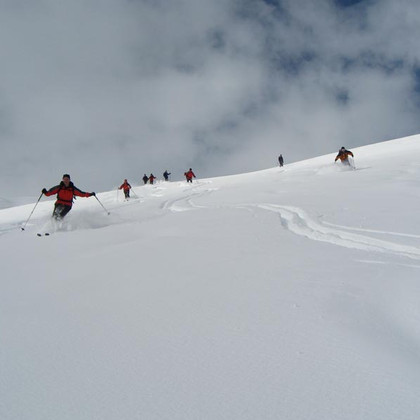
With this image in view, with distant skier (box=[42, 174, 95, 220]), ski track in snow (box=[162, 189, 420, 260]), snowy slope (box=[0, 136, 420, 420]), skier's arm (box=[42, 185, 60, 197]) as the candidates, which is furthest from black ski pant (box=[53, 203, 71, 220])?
ski track in snow (box=[162, 189, 420, 260])

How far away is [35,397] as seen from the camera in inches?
71.9

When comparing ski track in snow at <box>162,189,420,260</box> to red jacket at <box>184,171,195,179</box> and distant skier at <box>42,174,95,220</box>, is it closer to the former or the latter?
distant skier at <box>42,174,95,220</box>

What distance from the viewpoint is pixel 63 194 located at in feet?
32.1

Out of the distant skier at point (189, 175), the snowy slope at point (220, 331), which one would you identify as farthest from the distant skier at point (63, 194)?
the distant skier at point (189, 175)

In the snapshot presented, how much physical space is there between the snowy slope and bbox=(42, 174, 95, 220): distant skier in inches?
180

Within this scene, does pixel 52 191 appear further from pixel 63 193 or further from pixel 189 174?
pixel 189 174

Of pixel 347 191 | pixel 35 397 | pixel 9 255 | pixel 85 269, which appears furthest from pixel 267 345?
pixel 347 191

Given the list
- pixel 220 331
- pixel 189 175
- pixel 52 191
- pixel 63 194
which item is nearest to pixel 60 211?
pixel 63 194

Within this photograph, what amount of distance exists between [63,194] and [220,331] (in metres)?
8.68

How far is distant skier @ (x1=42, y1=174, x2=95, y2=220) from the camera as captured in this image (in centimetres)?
955

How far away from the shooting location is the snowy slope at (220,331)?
1.73 metres

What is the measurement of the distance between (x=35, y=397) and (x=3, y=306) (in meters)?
1.79

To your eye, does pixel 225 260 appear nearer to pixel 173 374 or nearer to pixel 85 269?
pixel 85 269

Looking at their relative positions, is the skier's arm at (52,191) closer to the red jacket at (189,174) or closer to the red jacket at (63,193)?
the red jacket at (63,193)
